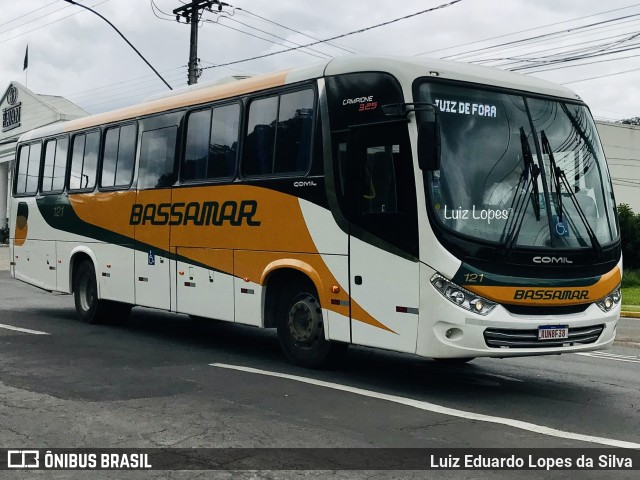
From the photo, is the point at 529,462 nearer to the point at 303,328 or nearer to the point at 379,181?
the point at 379,181

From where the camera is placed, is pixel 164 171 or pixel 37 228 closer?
pixel 164 171

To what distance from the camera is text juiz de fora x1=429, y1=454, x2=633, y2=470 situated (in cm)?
624

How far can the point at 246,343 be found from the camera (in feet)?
42.3

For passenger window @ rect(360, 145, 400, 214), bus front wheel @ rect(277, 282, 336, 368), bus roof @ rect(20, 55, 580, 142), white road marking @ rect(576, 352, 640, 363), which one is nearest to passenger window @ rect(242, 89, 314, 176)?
bus roof @ rect(20, 55, 580, 142)

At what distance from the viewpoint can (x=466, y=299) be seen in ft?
28.0

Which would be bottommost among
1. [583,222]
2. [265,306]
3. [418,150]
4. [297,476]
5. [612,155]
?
[297,476]

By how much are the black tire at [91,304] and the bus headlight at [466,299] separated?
303 inches

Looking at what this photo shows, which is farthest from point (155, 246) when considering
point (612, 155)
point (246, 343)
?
point (612, 155)

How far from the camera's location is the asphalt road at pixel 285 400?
22.7ft

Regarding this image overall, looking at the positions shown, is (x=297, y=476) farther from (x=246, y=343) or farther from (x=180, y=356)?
(x=246, y=343)

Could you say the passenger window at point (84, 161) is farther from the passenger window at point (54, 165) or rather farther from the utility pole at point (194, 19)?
the utility pole at point (194, 19)

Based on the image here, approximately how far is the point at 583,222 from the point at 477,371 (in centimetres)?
241

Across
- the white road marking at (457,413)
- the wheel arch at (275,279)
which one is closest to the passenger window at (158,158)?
the wheel arch at (275,279)

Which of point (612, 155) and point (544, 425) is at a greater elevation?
point (612, 155)
